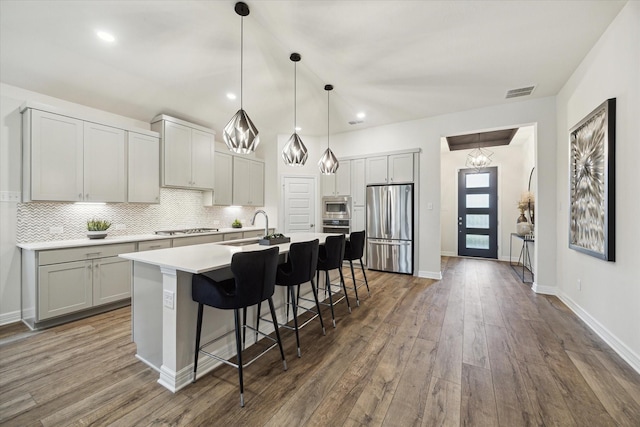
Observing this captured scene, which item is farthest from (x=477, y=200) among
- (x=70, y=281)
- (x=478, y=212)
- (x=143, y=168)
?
(x=70, y=281)

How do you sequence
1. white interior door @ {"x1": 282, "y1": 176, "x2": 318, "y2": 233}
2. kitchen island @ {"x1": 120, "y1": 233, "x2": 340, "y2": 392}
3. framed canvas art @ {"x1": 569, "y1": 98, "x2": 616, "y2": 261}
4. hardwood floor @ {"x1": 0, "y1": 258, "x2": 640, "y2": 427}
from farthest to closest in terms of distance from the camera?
white interior door @ {"x1": 282, "y1": 176, "x2": 318, "y2": 233} < framed canvas art @ {"x1": 569, "y1": 98, "x2": 616, "y2": 261} < kitchen island @ {"x1": 120, "y1": 233, "x2": 340, "y2": 392} < hardwood floor @ {"x1": 0, "y1": 258, "x2": 640, "y2": 427}

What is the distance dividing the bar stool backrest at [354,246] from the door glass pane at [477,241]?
4864 mm

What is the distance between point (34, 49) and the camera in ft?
8.79

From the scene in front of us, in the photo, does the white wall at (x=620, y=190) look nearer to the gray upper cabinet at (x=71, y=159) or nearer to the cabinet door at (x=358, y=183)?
the cabinet door at (x=358, y=183)

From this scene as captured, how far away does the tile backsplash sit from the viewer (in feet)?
10.1

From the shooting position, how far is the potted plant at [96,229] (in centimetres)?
321

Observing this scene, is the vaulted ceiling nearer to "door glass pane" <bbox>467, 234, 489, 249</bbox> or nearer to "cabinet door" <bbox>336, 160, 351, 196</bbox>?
"cabinet door" <bbox>336, 160, 351, 196</bbox>

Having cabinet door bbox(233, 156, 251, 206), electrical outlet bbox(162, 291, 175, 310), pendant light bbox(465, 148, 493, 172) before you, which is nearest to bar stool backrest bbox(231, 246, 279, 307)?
electrical outlet bbox(162, 291, 175, 310)

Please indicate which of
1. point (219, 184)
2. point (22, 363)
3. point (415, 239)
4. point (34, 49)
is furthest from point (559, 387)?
point (34, 49)

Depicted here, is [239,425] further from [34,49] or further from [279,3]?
[34,49]

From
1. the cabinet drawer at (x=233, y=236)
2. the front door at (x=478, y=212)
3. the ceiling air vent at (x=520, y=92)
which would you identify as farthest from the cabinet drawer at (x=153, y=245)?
the front door at (x=478, y=212)

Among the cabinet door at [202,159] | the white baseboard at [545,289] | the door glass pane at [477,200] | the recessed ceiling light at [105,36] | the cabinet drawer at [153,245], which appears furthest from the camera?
the door glass pane at [477,200]

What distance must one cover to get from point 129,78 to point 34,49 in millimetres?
828

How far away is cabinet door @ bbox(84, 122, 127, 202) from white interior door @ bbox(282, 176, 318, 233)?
2.90 meters
